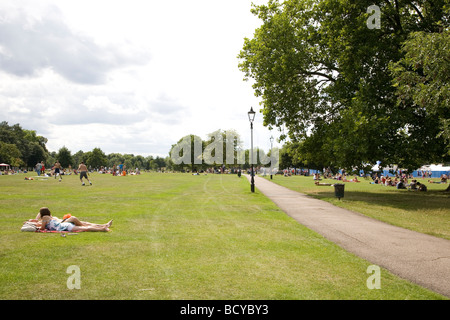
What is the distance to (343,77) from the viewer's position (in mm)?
24688

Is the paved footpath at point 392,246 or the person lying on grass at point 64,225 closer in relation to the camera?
the paved footpath at point 392,246

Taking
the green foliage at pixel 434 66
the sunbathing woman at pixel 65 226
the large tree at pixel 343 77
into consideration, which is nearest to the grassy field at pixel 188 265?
the sunbathing woman at pixel 65 226

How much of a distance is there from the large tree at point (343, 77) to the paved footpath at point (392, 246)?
9.26 meters

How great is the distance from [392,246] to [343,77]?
1928cm

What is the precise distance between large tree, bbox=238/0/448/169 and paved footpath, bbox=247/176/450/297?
30.4 feet

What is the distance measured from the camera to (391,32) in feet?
77.2

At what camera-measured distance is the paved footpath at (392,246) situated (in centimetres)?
581

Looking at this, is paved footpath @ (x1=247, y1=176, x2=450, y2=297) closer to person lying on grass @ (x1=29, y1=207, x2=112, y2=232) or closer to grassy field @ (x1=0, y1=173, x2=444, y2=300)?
grassy field @ (x1=0, y1=173, x2=444, y2=300)

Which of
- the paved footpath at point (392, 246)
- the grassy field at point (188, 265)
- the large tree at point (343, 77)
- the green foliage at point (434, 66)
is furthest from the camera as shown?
the large tree at point (343, 77)

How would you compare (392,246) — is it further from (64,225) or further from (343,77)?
(343,77)

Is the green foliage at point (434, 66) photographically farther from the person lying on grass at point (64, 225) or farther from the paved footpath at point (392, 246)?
the person lying on grass at point (64, 225)
